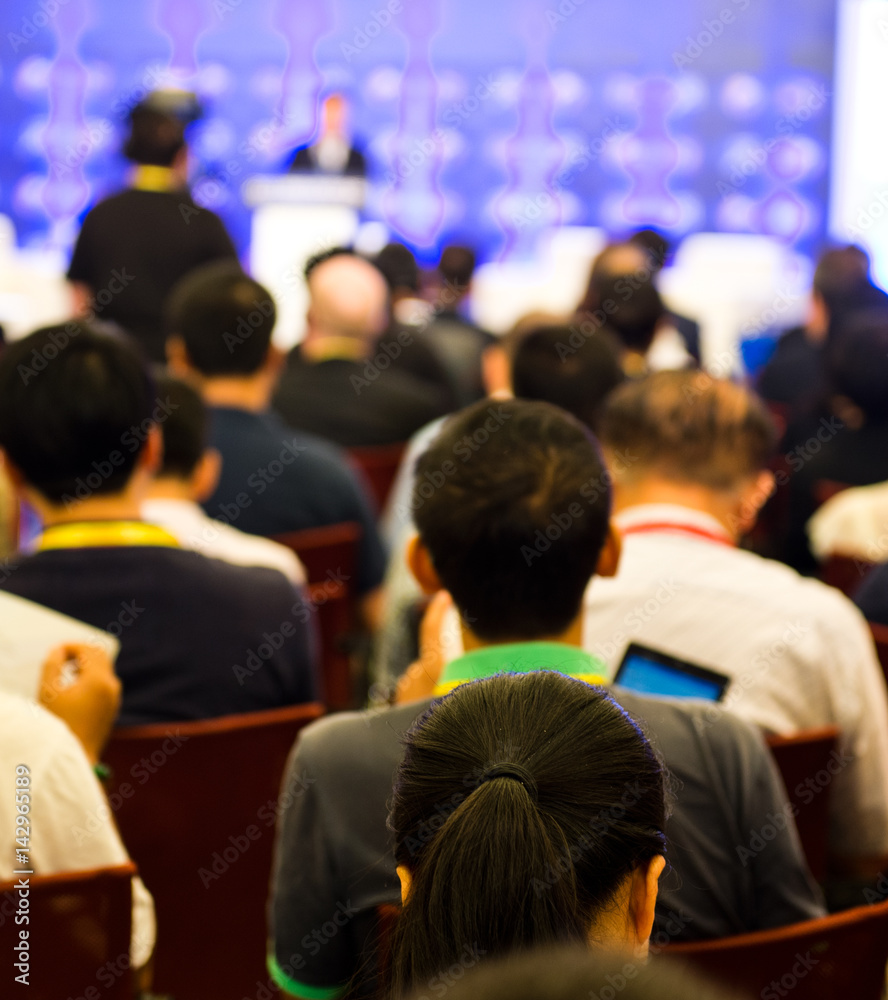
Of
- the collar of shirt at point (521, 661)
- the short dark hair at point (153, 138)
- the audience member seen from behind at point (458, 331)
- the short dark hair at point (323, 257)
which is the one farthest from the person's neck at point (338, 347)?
the collar of shirt at point (521, 661)

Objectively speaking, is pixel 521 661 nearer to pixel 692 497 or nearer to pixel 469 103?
pixel 692 497

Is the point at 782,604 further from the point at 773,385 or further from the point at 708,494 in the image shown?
the point at 773,385

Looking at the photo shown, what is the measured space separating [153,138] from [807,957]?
415 centimetres

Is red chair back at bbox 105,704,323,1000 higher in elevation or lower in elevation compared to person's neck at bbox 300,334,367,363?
lower

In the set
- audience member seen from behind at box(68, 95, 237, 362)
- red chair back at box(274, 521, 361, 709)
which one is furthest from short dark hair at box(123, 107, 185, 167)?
red chair back at box(274, 521, 361, 709)

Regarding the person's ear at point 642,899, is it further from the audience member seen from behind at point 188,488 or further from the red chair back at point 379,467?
the red chair back at point 379,467

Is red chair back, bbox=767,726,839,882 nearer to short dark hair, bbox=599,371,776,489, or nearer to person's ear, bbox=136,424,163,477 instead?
short dark hair, bbox=599,371,776,489

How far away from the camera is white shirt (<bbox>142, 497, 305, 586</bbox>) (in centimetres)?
217

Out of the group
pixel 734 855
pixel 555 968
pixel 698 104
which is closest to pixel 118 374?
pixel 734 855

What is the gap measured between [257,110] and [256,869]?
932cm

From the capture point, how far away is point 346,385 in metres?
3.68

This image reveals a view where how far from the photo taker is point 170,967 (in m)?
1.61

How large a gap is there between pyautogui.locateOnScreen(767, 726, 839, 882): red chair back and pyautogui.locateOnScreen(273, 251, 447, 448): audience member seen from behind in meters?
2.24

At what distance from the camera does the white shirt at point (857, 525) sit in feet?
9.14
